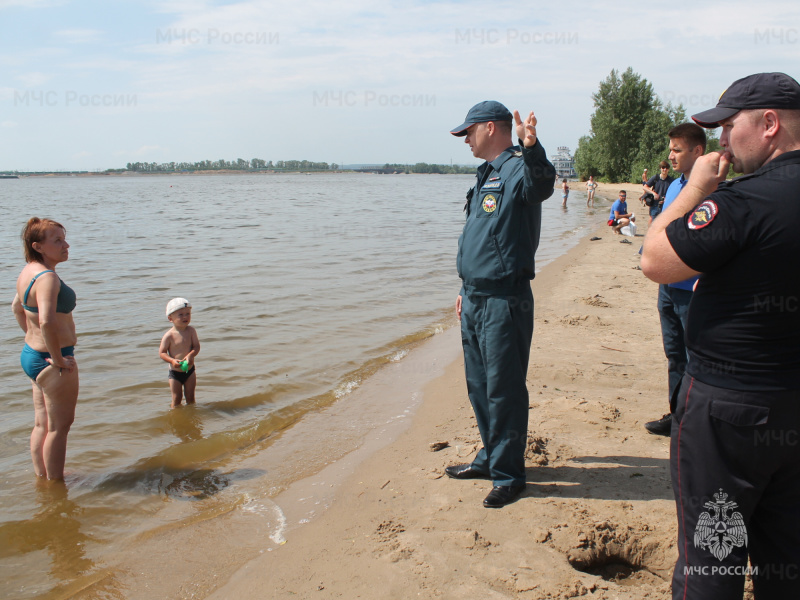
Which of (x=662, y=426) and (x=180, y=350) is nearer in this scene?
(x=662, y=426)

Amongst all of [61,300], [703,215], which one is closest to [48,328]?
[61,300]

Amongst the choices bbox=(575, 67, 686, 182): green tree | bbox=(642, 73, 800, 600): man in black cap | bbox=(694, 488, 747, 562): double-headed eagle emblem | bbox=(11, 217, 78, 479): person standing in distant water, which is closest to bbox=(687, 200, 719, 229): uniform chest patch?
bbox=(642, 73, 800, 600): man in black cap

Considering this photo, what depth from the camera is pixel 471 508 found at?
382 cm

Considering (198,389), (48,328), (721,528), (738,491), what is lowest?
(198,389)

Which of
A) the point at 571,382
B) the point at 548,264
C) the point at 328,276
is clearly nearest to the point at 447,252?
the point at 548,264

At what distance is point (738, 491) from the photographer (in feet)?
6.75

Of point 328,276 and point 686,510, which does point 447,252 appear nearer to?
point 328,276

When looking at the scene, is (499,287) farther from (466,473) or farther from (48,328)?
(48,328)

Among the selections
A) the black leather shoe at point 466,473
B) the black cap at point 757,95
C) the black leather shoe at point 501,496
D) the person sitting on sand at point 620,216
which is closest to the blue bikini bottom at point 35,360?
the black leather shoe at point 466,473

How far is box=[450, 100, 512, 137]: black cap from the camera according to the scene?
385cm

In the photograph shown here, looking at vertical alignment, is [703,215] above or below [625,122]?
below

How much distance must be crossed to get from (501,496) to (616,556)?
0.75 metres

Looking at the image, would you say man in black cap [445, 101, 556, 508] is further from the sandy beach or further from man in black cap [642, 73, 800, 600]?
man in black cap [642, 73, 800, 600]

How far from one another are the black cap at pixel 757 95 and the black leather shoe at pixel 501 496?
99.6 inches
